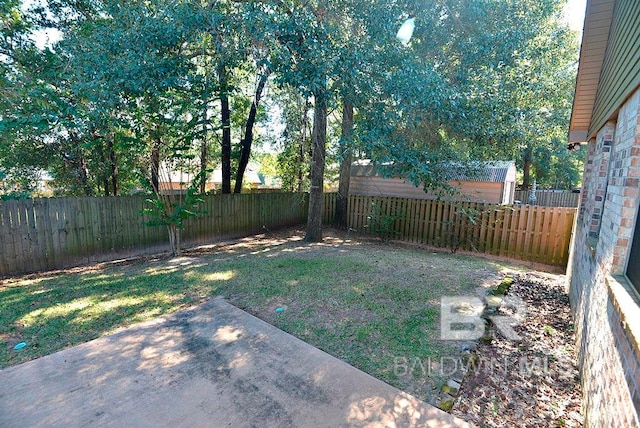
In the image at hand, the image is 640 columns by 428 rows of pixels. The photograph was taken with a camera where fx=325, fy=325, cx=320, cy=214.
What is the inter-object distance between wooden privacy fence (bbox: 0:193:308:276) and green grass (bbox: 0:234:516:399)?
636mm

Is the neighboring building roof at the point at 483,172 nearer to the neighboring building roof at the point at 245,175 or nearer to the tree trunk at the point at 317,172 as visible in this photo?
the tree trunk at the point at 317,172

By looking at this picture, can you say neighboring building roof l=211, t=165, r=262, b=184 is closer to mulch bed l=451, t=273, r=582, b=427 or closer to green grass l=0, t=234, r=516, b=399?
green grass l=0, t=234, r=516, b=399

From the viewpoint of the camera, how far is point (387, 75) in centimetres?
517

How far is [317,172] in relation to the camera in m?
7.88

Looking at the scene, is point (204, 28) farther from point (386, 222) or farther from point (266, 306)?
point (386, 222)

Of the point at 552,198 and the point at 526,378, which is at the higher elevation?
the point at 552,198

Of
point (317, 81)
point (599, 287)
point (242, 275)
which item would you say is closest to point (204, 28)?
point (317, 81)

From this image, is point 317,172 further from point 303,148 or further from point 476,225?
point 476,225

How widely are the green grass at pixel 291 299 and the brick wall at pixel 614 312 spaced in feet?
3.35

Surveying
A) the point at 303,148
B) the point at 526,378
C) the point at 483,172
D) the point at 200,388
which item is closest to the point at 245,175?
the point at 303,148

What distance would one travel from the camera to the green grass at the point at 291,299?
10.1 ft

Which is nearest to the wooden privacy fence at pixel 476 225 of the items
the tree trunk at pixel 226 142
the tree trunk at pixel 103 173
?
the tree trunk at pixel 226 142

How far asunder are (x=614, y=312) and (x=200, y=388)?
283cm

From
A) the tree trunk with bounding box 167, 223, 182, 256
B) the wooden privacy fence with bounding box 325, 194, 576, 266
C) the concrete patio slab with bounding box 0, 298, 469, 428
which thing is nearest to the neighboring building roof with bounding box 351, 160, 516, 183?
the wooden privacy fence with bounding box 325, 194, 576, 266
